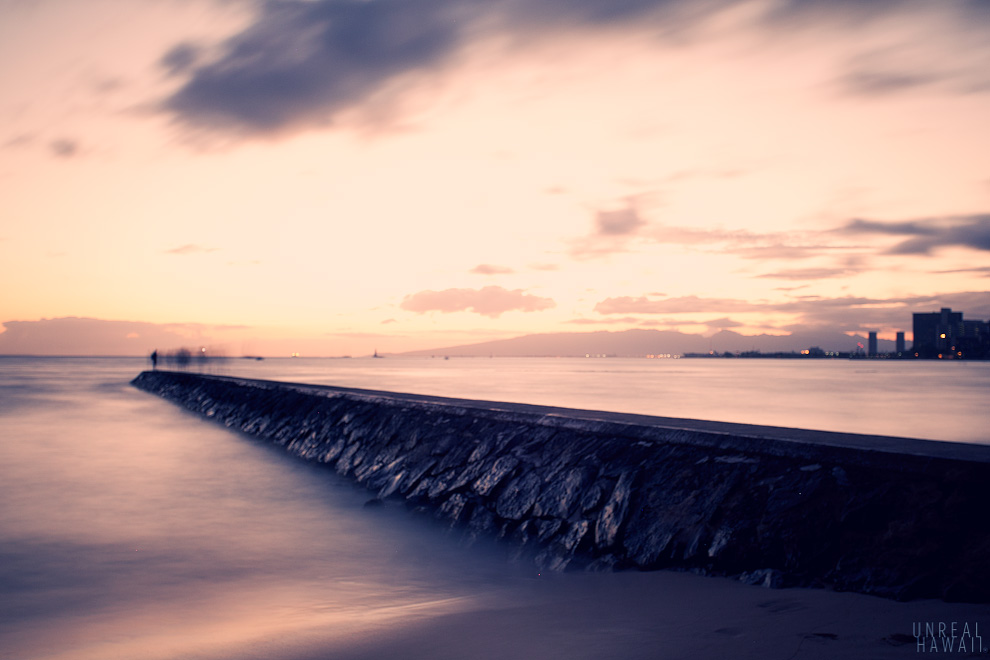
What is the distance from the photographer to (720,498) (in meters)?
5.17

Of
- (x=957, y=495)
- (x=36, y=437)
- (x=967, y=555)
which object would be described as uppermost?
(x=957, y=495)

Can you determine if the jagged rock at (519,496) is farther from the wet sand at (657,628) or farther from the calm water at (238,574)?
the wet sand at (657,628)

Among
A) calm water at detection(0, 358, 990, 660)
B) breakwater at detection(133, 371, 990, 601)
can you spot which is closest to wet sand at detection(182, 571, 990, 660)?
calm water at detection(0, 358, 990, 660)

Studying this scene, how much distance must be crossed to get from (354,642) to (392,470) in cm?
545

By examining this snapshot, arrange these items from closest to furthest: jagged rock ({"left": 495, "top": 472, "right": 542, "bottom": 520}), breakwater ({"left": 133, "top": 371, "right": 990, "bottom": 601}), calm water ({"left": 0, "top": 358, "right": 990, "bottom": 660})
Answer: breakwater ({"left": 133, "top": 371, "right": 990, "bottom": 601}), calm water ({"left": 0, "top": 358, "right": 990, "bottom": 660}), jagged rock ({"left": 495, "top": 472, "right": 542, "bottom": 520})

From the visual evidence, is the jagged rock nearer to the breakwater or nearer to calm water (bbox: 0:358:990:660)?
the breakwater

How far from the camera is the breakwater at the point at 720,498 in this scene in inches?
164

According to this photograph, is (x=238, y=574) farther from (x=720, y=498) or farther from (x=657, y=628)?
(x=720, y=498)

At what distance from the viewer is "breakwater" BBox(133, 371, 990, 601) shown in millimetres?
4172

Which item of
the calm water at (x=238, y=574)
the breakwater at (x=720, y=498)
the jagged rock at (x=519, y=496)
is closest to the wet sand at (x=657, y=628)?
the calm water at (x=238, y=574)

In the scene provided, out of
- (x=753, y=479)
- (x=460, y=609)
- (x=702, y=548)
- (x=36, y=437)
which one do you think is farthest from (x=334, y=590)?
(x=36, y=437)

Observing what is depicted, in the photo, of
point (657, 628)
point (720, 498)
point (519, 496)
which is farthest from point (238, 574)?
point (720, 498)

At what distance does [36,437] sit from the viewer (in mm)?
17359

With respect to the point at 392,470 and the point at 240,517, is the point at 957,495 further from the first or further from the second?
the point at 240,517
